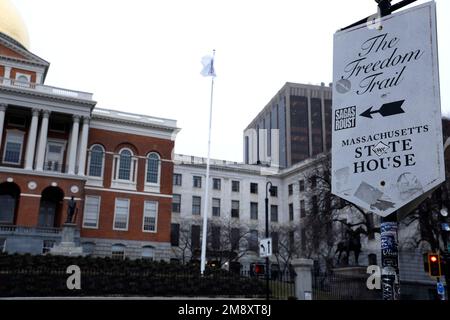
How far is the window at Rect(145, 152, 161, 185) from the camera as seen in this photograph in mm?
53000

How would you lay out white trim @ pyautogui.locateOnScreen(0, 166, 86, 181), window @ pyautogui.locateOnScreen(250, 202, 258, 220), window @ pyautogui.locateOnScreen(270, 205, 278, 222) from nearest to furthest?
white trim @ pyautogui.locateOnScreen(0, 166, 86, 181) < window @ pyautogui.locateOnScreen(250, 202, 258, 220) < window @ pyautogui.locateOnScreen(270, 205, 278, 222)

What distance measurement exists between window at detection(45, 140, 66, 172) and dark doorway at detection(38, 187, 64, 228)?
2.61 metres

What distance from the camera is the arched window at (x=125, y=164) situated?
51.9 metres

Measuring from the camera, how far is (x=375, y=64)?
4566mm

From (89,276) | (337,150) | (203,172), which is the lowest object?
(89,276)

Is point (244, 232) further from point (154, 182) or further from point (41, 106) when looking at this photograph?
point (41, 106)

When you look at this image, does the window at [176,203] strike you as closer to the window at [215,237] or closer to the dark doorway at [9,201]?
the window at [215,237]

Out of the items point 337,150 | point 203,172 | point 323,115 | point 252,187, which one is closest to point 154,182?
point 203,172

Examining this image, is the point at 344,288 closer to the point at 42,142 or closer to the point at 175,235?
the point at 42,142

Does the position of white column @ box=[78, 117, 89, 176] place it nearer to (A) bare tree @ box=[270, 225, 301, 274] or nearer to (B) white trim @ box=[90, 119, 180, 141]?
(B) white trim @ box=[90, 119, 180, 141]

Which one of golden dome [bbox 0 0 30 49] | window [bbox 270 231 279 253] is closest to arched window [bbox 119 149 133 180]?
golden dome [bbox 0 0 30 49]

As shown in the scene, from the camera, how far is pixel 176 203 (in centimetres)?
6681

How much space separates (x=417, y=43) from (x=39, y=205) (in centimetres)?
4615

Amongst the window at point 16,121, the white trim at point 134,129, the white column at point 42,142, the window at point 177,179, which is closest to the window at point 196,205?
the window at point 177,179
